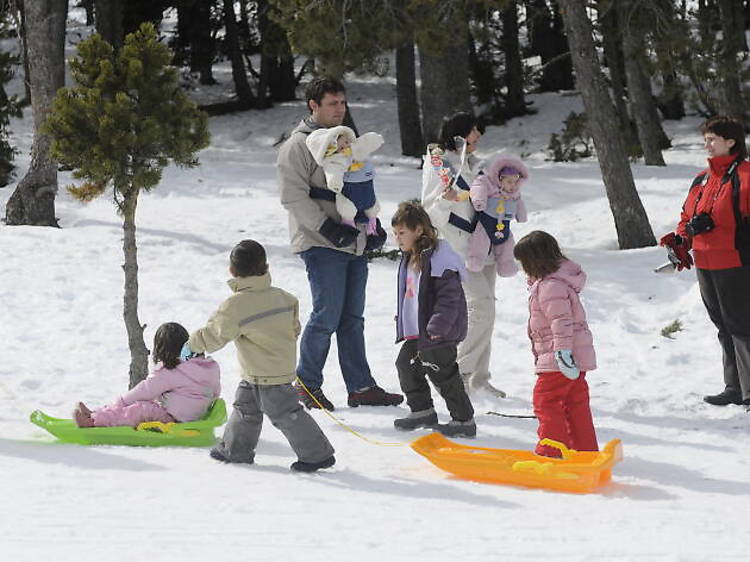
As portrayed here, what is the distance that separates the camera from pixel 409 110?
1986 centimetres

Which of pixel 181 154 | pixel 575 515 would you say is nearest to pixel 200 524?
pixel 575 515

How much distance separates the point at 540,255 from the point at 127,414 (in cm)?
246

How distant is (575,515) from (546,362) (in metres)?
1.19

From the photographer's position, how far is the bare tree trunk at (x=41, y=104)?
41.9ft

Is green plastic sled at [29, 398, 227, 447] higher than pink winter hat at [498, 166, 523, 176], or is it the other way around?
pink winter hat at [498, 166, 523, 176]

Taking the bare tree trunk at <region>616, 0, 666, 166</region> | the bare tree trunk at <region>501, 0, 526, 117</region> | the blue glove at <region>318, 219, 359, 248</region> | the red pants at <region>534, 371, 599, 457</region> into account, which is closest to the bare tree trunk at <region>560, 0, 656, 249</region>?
the bare tree trunk at <region>616, 0, 666, 166</region>

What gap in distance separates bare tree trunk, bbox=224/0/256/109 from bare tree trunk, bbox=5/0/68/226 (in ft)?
39.6

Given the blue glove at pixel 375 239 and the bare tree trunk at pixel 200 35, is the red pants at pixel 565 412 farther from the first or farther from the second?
the bare tree trunk at pixel 200 35

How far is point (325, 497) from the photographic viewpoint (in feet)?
16.8

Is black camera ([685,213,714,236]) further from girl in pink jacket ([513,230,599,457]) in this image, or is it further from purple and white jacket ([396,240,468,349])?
purple and white jacket ([396,240,468,349])

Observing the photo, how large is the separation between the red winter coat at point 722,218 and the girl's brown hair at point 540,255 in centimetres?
142

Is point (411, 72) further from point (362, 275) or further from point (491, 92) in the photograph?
point (362, 275)

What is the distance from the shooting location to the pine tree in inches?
292

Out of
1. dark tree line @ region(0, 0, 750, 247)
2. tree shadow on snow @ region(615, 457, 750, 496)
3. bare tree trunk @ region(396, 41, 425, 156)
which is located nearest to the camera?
tree shadow on snow @ region(615, 457, 750, 496)
